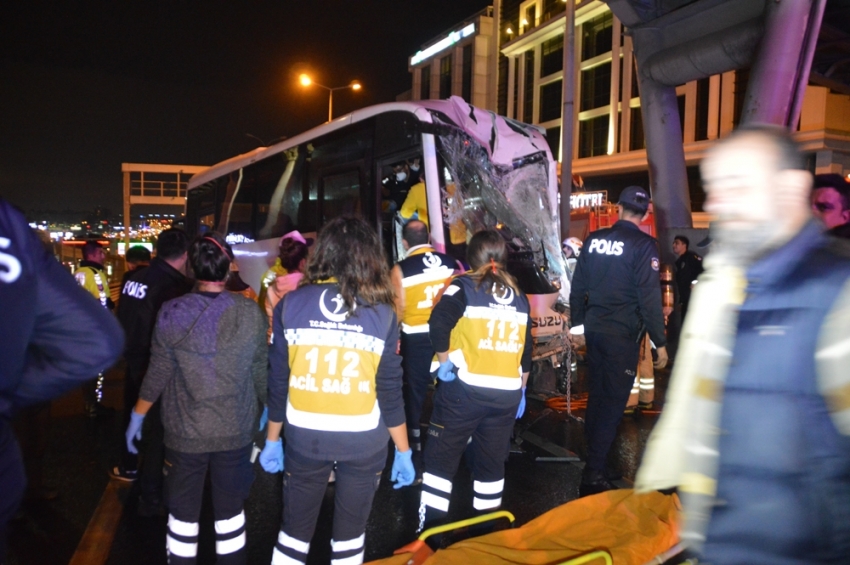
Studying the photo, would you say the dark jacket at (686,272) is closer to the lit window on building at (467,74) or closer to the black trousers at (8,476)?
the black trousers at (8,476)

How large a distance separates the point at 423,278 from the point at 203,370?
233cm

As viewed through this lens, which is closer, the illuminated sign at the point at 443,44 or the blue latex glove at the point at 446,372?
the blue latex glove at the point at 446,372

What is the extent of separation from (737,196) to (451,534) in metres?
3.08

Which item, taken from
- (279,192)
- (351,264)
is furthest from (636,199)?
(279,192)

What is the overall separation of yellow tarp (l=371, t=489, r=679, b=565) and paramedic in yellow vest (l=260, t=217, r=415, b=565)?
0.65m

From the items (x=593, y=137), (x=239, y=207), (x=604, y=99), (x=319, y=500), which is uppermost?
(x=604, y=99)

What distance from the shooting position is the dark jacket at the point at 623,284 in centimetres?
500

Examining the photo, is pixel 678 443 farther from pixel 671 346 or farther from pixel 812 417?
pixel 671 346

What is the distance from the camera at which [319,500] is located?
309 cm

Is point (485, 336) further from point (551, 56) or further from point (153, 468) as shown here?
point (551, 56)

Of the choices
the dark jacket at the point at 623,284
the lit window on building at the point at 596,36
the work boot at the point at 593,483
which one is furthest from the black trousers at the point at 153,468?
the lit window on building at the point at 596,36

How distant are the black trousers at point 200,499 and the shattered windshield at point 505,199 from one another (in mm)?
5097

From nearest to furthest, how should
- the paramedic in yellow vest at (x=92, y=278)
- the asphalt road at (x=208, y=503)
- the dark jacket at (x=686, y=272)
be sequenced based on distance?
the asphalt road at (x=208, y=503)
the paramedic in yellow vest at (x=92, y=278)
the dark jacket at (x=686, y=272)

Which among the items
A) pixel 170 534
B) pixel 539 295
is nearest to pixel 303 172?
pixel 539 295
